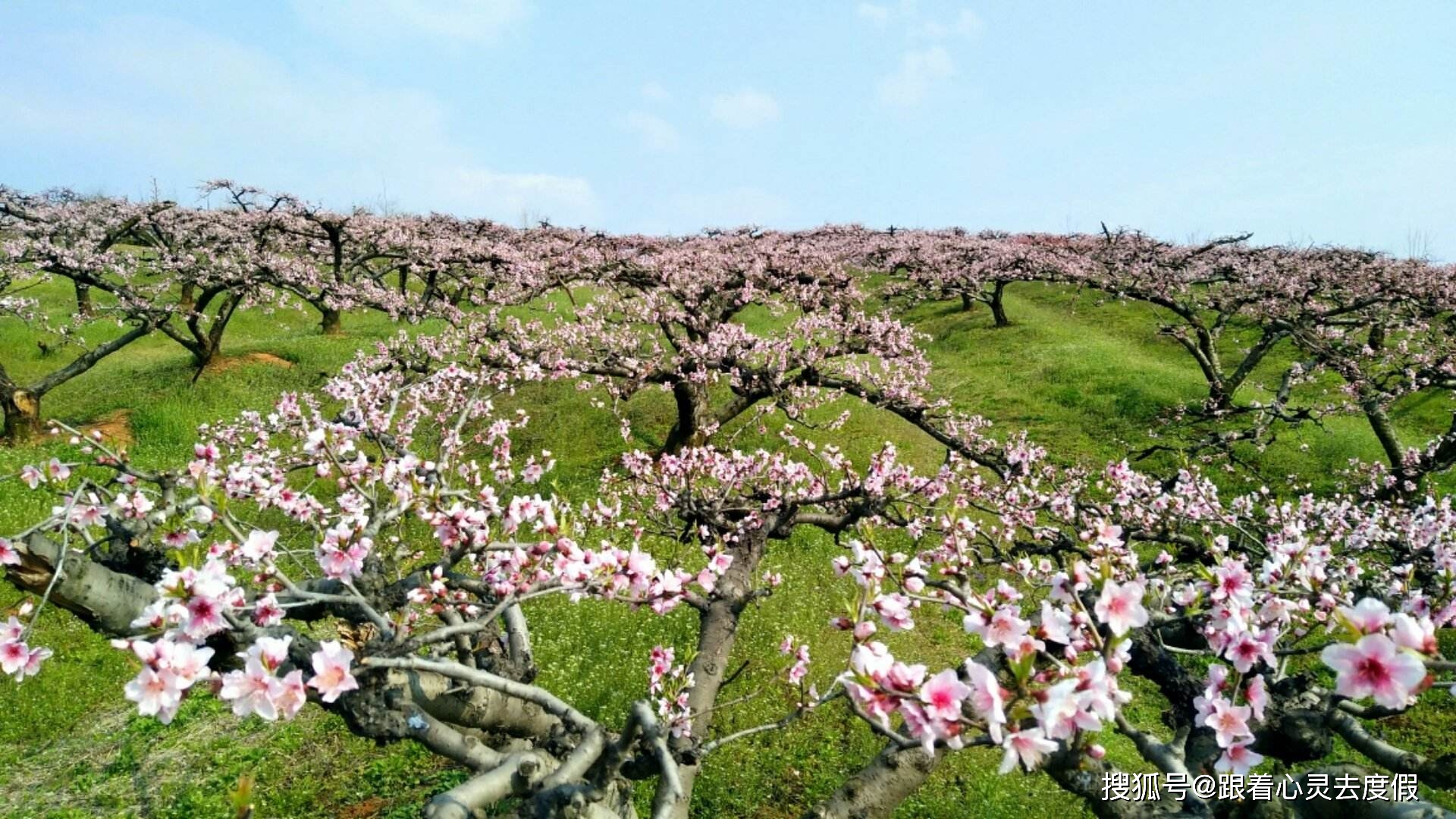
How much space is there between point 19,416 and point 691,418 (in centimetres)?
1658

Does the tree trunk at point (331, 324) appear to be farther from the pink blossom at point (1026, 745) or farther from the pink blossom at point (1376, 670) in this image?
the pink blossom at point (1376, 670)

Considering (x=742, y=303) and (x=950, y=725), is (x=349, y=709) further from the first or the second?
(x=742, y=303)

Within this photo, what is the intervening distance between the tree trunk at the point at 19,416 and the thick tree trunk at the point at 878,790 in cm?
2135

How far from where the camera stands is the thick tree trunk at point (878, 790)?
16.1 ft

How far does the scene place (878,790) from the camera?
16.2 ft

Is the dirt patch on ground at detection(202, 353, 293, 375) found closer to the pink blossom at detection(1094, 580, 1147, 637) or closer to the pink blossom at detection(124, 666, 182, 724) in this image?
the pink blossom at detection(124, 666, 182, 724)

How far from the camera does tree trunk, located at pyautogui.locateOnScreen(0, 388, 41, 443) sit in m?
17.1

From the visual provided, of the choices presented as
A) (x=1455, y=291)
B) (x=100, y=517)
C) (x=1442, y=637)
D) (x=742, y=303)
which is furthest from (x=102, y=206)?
(x=1455, y=291)

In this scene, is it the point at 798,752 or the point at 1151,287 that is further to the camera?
the point at 1151,287

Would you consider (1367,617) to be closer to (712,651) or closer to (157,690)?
(157,690)

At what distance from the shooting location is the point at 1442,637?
1128 cm

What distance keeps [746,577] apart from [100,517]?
19.9ft

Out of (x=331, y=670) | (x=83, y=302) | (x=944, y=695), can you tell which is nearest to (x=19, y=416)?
(x=83, y=302)

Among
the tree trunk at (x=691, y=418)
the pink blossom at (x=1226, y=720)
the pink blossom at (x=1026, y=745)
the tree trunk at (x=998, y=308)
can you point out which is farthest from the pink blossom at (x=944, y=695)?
the tree trunk at (x=998, y=308)
